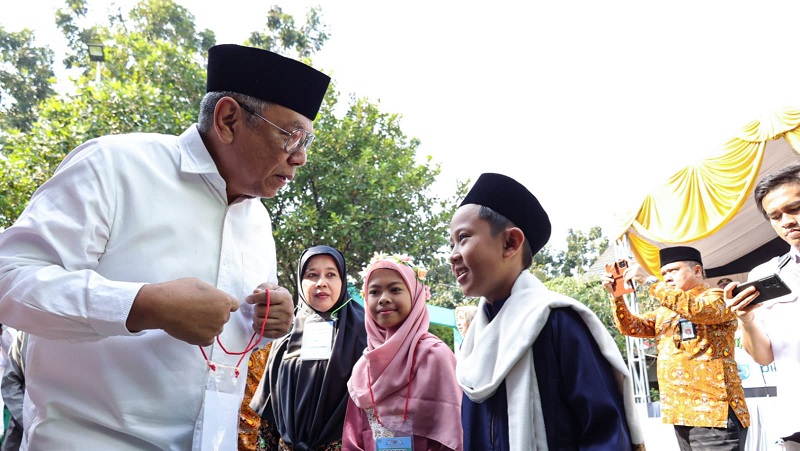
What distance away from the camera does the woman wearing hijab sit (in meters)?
3.51

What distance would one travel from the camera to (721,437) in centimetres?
428

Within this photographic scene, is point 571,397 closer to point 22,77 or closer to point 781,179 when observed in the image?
point 781,179

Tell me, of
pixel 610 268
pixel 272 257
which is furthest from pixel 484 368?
pixel 610 268

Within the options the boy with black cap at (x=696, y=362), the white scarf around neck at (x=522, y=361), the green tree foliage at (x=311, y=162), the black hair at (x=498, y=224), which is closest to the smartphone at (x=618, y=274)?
the boy with black cap at (x=696, y=362)

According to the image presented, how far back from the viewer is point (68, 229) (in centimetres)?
141

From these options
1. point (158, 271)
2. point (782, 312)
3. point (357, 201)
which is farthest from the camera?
point (357, 201)

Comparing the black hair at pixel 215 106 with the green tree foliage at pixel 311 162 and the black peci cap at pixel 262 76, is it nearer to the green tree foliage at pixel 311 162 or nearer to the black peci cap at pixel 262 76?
the black peci cap at pixel 262 76

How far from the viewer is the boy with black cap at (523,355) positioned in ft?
6.31

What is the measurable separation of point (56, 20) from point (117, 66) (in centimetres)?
772

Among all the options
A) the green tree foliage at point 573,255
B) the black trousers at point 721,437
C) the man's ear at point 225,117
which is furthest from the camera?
the green tree foliage at point 573,255

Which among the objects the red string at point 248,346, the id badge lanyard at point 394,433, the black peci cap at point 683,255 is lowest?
the id badge lanyard at point 394,433

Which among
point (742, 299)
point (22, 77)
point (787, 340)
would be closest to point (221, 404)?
point (742, 299)

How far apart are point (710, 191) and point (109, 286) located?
826 centimetres

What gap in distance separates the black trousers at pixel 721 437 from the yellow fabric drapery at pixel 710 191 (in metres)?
3.91
